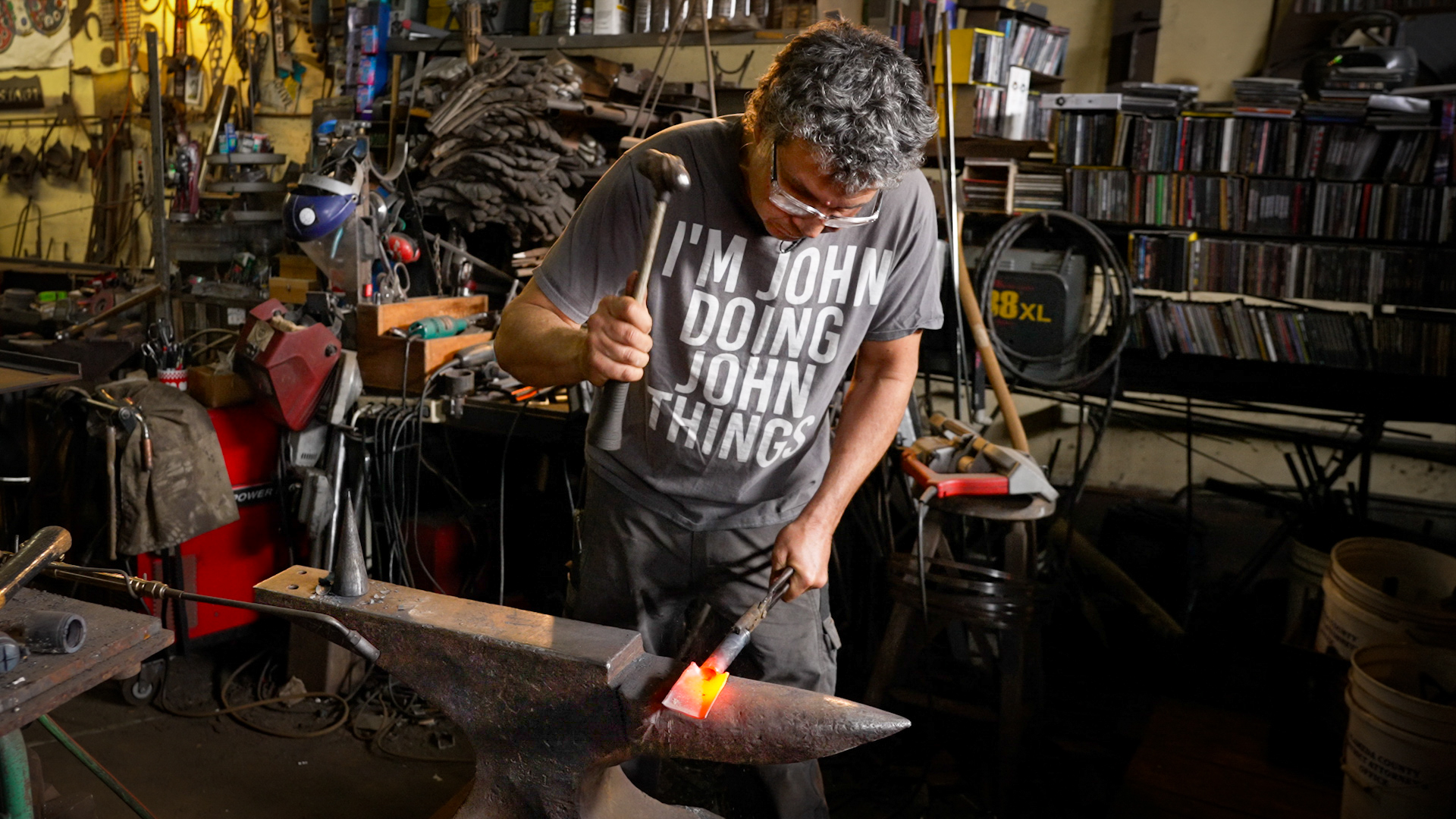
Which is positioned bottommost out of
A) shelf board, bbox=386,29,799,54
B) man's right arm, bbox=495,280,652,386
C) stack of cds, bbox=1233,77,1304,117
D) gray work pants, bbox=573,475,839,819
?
gray work pants, bbox=573,475,839,819

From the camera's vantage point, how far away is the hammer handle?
41.4 inches

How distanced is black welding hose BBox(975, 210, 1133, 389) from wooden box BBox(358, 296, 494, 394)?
169cm

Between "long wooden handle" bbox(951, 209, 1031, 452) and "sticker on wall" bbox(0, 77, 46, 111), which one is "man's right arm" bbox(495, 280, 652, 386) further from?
"sticker on wall" bbox(0, 77, 46, 111)

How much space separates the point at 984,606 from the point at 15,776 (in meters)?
1.87

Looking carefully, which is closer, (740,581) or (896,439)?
(740,581)

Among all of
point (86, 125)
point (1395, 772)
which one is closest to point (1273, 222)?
point (1395, 772)

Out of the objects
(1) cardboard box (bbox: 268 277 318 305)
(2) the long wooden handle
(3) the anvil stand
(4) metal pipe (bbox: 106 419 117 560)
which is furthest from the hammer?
(1) cardboard box (bbox: 268 277 318 305)

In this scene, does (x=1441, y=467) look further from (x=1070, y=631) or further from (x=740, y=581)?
(x=740, y=581)

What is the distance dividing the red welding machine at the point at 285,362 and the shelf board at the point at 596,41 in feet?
6.61

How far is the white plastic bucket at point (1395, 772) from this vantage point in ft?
5.49

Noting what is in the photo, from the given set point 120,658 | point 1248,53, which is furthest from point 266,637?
point 1248,53

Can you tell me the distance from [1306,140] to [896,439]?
5.81 ft

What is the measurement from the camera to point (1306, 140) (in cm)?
307

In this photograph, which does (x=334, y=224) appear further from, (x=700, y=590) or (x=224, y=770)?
(x=700, y=590)
